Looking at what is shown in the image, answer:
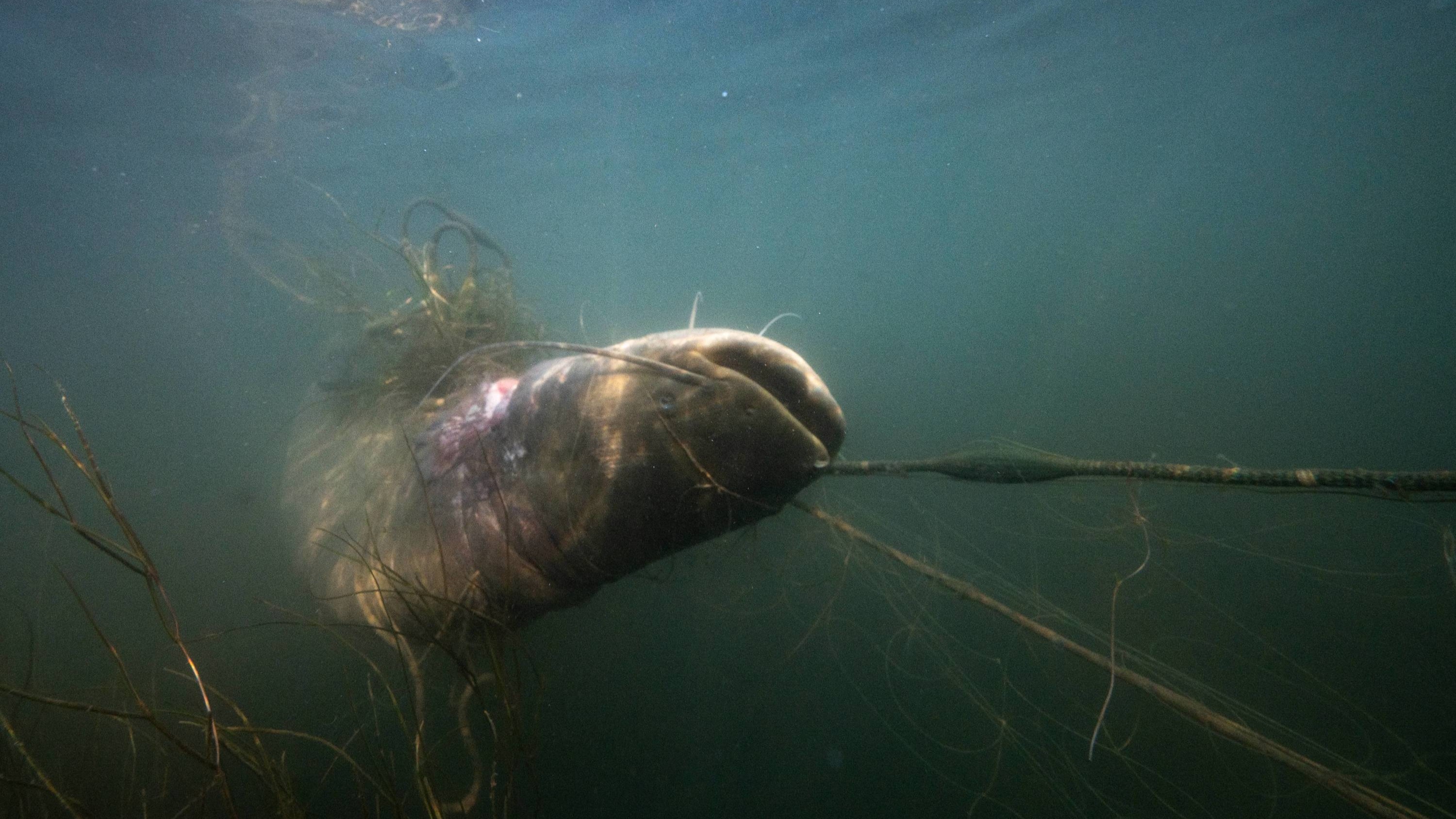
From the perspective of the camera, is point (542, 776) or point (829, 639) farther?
point (829, 639)

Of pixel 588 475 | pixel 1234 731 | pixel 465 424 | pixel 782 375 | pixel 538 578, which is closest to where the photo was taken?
pixel 1234 731

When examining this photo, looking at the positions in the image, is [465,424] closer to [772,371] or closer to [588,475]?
[588,475]

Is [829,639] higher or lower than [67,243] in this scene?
lower

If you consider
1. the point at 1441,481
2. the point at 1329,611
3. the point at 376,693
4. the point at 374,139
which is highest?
the point at 374,139

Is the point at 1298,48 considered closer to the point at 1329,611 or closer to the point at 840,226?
the point at 1329,611

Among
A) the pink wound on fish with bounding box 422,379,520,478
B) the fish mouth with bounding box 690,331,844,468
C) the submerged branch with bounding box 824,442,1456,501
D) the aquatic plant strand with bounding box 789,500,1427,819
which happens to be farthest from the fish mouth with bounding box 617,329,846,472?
the pink wound on fish with bounding box 422,379,520,478

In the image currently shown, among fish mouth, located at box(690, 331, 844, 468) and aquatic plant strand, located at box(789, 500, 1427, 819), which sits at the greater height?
fish mouth, located at box(690, 331, 844, 468)

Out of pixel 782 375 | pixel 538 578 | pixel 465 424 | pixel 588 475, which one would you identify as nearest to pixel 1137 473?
pixel 782 375

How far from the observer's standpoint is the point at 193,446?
29875mm

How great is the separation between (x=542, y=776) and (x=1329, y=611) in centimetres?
1364

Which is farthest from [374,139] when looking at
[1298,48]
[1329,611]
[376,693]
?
[1298,48]

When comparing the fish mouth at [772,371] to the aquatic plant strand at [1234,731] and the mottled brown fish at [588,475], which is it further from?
the aquatic plant strand at [1234,731]

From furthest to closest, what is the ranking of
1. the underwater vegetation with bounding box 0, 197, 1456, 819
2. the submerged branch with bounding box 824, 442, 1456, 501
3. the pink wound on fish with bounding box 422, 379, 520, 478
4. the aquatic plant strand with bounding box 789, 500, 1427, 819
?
the pink wound on fish with bounding box 422, 379, 520, 478 → the underwater vegetation with bounding box 0, 197, 1456, 819 → the aquatic plant strand with bounding box 789, 500, 1427, 819 → the submerged branch with bounding box 824, 442, 1456, 501

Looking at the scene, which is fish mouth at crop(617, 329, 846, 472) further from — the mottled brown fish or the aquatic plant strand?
the aquatic plant strand
